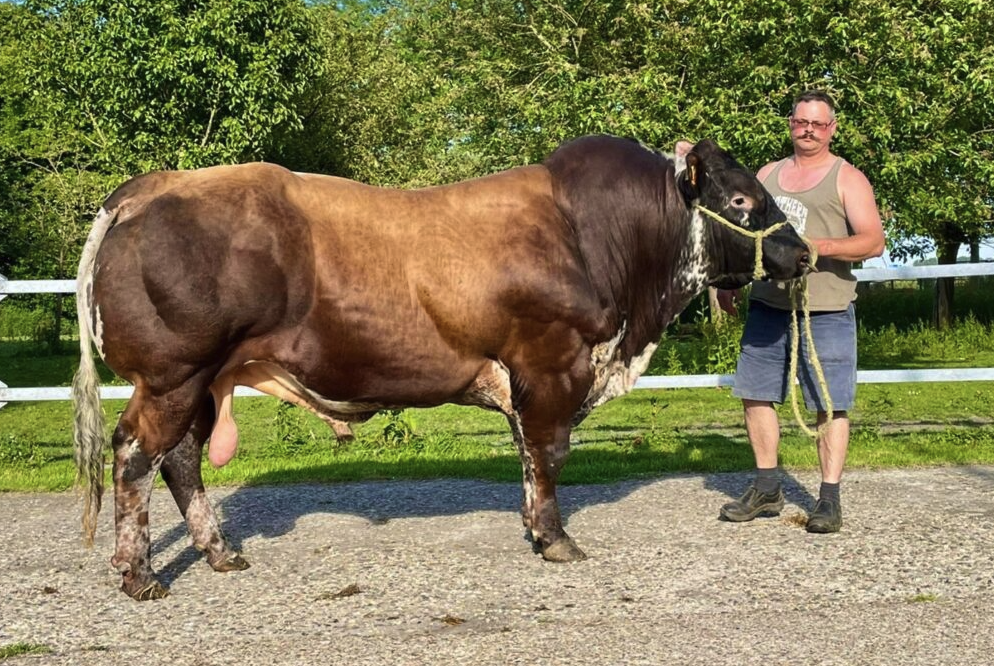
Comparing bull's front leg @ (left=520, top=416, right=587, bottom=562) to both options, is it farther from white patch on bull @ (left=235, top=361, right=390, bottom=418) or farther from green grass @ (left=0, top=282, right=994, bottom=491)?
green grass @ (left=0, top=282, right=994, bottom=491)

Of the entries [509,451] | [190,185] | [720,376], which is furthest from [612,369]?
[509,451]

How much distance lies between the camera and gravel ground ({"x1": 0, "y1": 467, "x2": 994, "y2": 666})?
4.25 meters

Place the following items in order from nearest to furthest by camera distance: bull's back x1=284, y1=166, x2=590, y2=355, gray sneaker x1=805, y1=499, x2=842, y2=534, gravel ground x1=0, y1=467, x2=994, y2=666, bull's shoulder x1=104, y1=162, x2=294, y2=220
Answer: gravel ground x1=0, y1=467, x2=994, y2=666, bull's shoulder x1=104, y1=162, x2=294, y2=220, bull's back x1=284, y1=166, x2=590, y2=355, gray sneaker x1=805, y1=499, x2=842, y2=534

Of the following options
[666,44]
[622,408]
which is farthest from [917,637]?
[666,44]

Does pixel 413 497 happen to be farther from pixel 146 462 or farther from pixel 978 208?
pixel 978 208

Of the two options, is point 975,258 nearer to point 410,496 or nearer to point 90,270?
point 410,496

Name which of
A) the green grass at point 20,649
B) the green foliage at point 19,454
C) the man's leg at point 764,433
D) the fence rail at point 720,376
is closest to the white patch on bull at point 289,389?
the green grass at point 20,649

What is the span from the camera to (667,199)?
5.99m

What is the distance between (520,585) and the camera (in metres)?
5.19

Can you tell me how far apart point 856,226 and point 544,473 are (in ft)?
7.43

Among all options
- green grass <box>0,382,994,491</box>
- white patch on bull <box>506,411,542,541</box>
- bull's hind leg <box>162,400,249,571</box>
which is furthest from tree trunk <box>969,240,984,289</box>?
bull's hind leg <box>162,400,249,571</box>

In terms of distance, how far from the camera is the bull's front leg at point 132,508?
16.8 feet

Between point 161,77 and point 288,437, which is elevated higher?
point 161,77

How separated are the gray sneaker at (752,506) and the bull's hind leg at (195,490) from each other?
2832 millimetres
